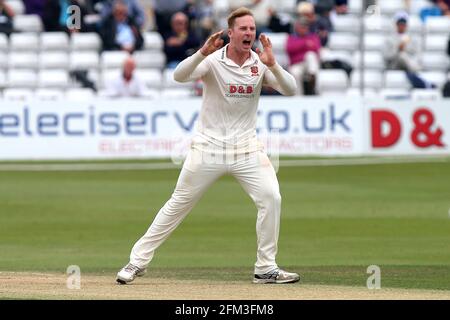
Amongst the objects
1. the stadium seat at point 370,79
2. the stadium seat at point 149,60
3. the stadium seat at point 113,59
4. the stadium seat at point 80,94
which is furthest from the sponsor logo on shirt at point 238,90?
the stadium seat at point 149,60

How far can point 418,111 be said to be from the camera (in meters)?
23.8

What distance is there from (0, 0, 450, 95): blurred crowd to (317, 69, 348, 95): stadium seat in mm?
235

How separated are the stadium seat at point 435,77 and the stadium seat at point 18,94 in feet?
25.2

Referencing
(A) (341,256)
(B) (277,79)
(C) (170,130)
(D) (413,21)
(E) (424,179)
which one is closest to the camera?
(B) (277,79)

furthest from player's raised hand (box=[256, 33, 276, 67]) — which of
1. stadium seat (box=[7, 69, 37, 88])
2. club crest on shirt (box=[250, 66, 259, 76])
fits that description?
stadium seat (box=[7, 69, 37, 88])

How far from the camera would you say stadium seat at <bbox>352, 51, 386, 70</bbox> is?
26.4 metres

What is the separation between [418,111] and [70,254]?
11.6 metres

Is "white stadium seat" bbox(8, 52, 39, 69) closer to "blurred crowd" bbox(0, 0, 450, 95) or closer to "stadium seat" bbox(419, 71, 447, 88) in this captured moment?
"blurred crowd" bbox(0, 0, 450, 95)

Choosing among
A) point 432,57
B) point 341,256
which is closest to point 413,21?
point 432,57

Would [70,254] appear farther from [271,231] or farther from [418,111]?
[418,111]

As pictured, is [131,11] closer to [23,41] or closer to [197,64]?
[23,41]

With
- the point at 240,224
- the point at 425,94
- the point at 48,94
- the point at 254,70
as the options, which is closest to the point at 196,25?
the point at 48,94

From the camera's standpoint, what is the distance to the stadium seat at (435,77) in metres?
26.1

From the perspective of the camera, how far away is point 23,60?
85.0 feet
